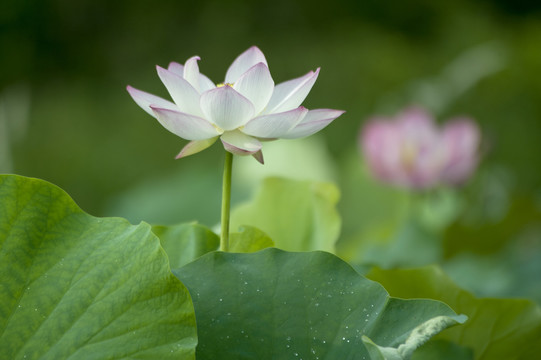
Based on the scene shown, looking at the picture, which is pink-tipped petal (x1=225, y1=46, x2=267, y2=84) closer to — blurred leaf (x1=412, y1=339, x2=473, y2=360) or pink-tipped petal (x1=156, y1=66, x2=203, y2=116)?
pink-tipped petal (x1=156, y1=66, x2=203, y2=116)

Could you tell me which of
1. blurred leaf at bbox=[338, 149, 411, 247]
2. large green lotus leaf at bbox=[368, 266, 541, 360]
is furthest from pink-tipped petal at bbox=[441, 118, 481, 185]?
large green lotus leaf at bbox=[368, 266, 541, 360]

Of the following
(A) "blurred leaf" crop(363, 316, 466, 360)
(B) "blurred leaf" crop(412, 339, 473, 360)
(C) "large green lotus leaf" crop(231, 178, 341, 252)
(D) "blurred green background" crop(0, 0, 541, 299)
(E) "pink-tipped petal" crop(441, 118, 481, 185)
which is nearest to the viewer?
(A) "blurred leaf" crop(363, 316, 466, 360)

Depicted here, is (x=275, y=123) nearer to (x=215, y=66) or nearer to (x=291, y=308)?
(x=291, y=308)

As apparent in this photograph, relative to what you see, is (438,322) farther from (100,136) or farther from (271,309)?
(100,136)

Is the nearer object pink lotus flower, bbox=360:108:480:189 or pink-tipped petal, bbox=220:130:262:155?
pink-tipped petal, bbox=220:130:262:155

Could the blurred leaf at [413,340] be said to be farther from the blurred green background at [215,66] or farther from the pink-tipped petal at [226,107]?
the blurred green background at [215,66]

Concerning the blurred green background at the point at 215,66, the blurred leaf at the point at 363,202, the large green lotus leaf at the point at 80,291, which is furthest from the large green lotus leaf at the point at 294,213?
the blurred green background at the point at 215,66
